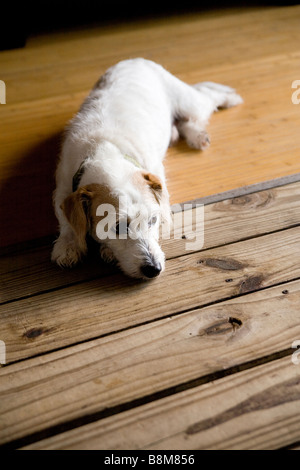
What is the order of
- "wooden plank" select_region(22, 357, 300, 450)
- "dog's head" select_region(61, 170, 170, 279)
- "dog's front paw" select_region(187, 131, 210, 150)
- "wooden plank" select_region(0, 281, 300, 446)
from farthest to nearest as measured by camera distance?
"dog's front paw" select_region(187, 131, 210, 150), "dog's head" select_region(61, 170, 170, 279), "wooden plank" select_region(0, 281, 300, 446), "wooden plank" select_region(22, 357, 300, 450)

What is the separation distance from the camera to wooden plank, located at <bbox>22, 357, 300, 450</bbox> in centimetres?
Answer: 133

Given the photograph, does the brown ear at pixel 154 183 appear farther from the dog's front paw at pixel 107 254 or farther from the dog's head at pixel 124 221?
the dog's front paw at pixel 107 254

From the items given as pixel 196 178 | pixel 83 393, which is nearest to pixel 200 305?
pixel 83 393

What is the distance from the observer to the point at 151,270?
6.07 ft

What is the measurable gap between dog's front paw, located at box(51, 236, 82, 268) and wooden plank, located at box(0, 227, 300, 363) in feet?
0.44

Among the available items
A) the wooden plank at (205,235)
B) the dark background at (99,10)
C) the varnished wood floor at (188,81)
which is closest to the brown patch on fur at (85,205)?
Answer: the wooden plank at (205,235)

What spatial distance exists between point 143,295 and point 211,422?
0.60 m

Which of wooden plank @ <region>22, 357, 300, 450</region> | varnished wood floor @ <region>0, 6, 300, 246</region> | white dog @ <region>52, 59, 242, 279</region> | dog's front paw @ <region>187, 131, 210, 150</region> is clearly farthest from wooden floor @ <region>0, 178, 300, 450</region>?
dog's front paw @ <region>187, 131, 210, 150</region>

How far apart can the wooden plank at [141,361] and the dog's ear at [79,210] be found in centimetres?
47

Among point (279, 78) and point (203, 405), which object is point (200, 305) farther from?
point (279, 78)

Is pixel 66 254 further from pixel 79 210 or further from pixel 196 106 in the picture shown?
pixel 196 106

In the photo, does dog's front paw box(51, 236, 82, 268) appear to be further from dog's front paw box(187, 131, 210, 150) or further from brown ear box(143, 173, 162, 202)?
dog's front paw box(187, 131, 210, 150)

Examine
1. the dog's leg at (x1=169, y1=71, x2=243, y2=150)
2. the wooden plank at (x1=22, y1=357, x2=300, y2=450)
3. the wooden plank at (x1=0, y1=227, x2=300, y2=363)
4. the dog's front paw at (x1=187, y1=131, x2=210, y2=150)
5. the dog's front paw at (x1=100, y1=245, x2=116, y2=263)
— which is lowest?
the wooden plank at (x1=22, y1=357, x2=300, y2=450)

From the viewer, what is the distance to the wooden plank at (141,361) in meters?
1.45
